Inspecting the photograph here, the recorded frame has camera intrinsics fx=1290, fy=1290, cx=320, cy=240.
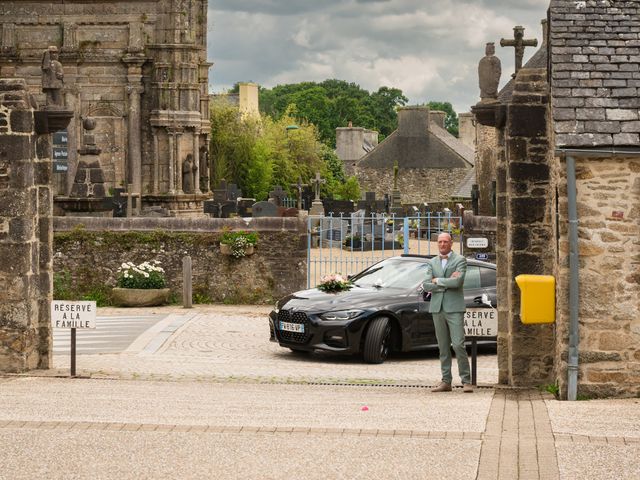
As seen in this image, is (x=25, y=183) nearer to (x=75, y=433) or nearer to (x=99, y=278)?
(x=75, y=433)

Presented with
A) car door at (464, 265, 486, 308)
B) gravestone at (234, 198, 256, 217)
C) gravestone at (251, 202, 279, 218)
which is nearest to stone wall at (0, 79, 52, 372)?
car door at (464, 265, 486, 308)

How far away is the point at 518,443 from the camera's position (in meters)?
10.2

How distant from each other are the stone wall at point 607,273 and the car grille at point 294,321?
18.0ft

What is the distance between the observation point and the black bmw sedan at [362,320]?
1725 centimetres

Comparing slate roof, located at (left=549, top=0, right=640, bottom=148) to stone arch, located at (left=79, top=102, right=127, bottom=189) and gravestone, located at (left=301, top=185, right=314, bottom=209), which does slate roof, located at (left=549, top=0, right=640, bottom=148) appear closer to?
stone arch, located at (left=79, top=102, right=127, bottom=189)

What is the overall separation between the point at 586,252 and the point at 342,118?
106m

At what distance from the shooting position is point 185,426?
11.0m

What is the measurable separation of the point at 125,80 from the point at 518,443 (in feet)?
100

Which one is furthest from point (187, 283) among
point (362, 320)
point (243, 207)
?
point (243, 207)

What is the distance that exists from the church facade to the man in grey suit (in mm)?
25618

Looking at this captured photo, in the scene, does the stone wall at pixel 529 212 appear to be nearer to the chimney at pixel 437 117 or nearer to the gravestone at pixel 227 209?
the gravestone at pixel 227 209

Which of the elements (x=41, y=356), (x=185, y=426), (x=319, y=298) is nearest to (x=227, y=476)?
(x=185, y=426)

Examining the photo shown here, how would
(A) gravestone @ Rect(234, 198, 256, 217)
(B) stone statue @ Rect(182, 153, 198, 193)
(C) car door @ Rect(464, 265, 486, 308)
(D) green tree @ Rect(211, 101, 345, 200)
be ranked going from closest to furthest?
(C) car door @ Rect(464, 265, 486, 308) < (B) stone statue @ Rect(182, 153, 198, 193) < (A) gravestone @ Rect(234, 198, 256, 217) < (D) green tree @ Rect(211, 101, 345, 200)

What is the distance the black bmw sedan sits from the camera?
17250 millimetres
